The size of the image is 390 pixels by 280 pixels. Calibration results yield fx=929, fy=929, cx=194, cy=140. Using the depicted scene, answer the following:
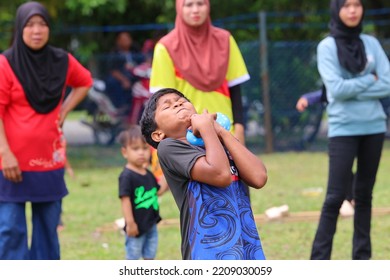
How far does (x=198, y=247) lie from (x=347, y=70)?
9.54 feet

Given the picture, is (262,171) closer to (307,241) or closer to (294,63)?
(307,241)

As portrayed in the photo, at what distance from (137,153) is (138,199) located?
337 mm

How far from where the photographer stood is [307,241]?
811 centimetres

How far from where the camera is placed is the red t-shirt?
245 inches

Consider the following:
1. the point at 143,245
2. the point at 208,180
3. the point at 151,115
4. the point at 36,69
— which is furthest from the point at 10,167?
the point at 208,180

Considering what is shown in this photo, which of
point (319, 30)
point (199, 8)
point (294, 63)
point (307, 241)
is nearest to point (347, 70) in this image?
point (199, 8)

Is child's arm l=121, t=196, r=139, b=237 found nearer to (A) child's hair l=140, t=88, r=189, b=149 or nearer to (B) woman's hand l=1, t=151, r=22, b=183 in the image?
(B) woman's hand l=1, t=151, r=22, b=183

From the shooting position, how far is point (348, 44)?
6.79 metres

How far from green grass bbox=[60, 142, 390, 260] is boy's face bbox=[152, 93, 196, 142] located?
3.23 m

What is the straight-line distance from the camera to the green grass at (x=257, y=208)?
7.88 m

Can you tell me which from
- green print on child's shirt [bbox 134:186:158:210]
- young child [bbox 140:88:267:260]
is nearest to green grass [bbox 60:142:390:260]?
green print on child's shirt [bbox 134:186:158:210]

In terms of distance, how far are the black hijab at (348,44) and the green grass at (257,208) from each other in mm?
1581

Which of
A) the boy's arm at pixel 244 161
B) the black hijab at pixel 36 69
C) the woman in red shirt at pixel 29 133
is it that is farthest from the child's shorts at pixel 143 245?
the boy's arm at pixel 244 161

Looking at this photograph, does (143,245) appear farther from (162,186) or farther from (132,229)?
(162,186)
